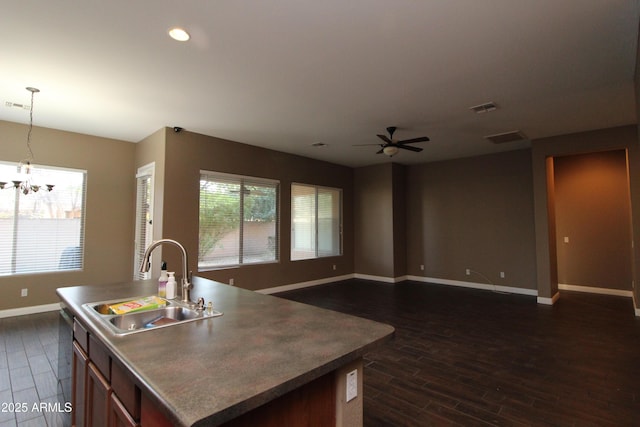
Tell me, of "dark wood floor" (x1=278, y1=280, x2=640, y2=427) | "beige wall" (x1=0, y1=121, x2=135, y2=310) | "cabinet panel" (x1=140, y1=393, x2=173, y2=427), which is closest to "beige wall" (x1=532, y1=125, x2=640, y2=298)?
"dark wood floor" (x1=278, y1=280, x2=640, y2=427)

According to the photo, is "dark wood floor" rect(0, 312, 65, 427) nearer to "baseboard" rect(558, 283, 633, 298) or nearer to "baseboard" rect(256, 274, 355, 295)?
"baseboard" rect(256, 274, 355, 295)

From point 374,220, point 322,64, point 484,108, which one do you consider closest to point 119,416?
point 322,64

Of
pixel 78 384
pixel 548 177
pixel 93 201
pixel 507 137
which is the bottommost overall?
pixel 78 384

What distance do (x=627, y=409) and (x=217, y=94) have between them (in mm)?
4574

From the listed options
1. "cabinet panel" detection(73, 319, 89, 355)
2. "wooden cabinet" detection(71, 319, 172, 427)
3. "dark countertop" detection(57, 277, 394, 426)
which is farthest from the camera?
"cabinet panel" detection(73, 319, 89, 355)

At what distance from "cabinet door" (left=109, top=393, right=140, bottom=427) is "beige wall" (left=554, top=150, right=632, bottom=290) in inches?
302

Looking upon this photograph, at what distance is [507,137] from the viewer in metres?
5.34

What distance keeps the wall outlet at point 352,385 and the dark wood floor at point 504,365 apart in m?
0.48

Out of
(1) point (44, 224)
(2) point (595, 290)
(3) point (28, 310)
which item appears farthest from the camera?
(2) point (595, 290)

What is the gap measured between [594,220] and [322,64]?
6253 mm

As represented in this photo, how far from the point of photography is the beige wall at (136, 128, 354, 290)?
491cm

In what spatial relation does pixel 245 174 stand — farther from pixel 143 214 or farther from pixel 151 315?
pixel 151 315

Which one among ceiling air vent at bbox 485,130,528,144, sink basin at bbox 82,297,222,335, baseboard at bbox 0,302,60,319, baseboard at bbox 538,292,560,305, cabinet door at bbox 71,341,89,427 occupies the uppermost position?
ceiling air vent at bbox 485,130,528,144

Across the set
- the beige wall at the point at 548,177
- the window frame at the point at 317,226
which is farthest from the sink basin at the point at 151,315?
the beige wall at the point at 548,177
